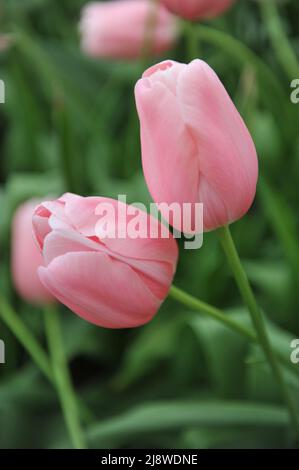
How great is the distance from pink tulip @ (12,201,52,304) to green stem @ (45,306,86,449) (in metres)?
0.02

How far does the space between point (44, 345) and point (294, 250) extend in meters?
0.29

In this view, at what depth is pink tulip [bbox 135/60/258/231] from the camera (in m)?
0.38

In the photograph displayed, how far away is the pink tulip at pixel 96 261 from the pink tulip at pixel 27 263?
0.97 feet

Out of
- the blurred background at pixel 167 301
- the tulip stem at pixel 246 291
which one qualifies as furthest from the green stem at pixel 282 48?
the tulip stem at pixel 246 291

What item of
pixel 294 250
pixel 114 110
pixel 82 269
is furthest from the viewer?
pixel 114 110

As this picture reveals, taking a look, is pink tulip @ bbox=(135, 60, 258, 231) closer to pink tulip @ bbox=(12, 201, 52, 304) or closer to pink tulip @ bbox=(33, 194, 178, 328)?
pink tulip @ bbox=(33, 194, 178, 328)

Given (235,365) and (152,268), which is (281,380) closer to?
(152,268)

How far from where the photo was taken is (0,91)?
→ 84 centimetres

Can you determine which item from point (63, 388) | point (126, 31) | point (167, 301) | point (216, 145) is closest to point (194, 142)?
point (216, 145)

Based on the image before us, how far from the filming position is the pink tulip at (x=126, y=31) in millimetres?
924

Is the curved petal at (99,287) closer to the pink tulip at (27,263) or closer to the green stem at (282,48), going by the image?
the pink tulip at (27,263)

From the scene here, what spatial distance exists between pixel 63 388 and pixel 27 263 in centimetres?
15

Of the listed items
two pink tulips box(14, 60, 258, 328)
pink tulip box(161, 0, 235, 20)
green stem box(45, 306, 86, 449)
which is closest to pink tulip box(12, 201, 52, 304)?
green stem box(45, 306, 86, 449)
